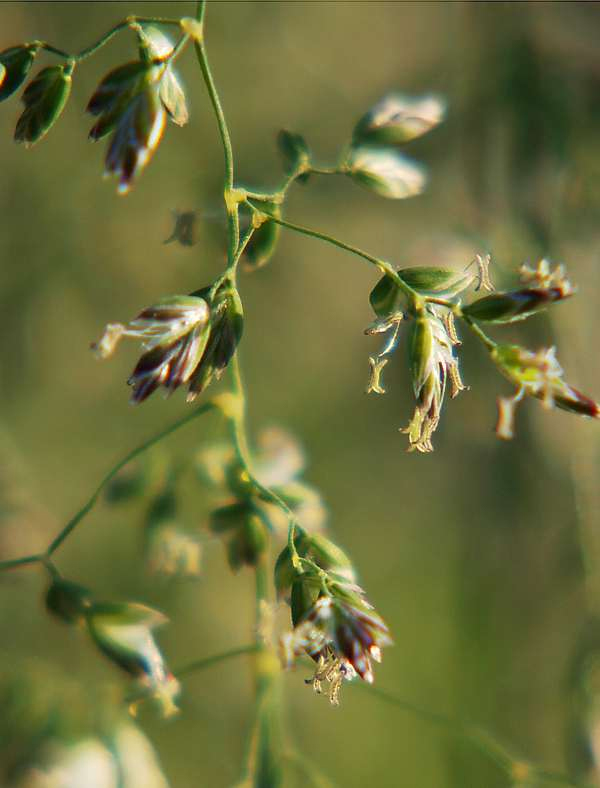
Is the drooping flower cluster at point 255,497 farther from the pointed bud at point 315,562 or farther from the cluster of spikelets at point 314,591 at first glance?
the pointed bud at point 315,562

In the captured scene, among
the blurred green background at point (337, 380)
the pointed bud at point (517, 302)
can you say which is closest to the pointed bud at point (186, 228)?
the pointed bud at point (517, 302)

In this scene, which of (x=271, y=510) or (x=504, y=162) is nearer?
(x=271, y=510)

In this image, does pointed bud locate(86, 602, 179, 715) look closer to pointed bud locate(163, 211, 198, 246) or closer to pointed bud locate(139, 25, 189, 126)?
pointed bud locate(163, 211, 198, 246)

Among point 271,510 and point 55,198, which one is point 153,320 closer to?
point 271,510

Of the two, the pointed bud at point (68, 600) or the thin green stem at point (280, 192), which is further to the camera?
the pointed bud at point (68, 600)

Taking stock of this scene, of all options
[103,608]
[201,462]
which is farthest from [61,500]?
[103,608]

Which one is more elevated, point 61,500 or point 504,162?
point 504,162

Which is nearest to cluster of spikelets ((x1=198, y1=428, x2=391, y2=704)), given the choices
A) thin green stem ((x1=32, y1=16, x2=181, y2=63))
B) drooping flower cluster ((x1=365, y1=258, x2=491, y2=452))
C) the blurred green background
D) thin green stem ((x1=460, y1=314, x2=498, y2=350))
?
drooping flower cluster ((x1=365, y1=258, x2=491, y2=452))

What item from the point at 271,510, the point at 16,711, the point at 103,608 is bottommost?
the point at 16,711

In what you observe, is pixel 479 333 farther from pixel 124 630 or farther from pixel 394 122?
pixel 124 630
